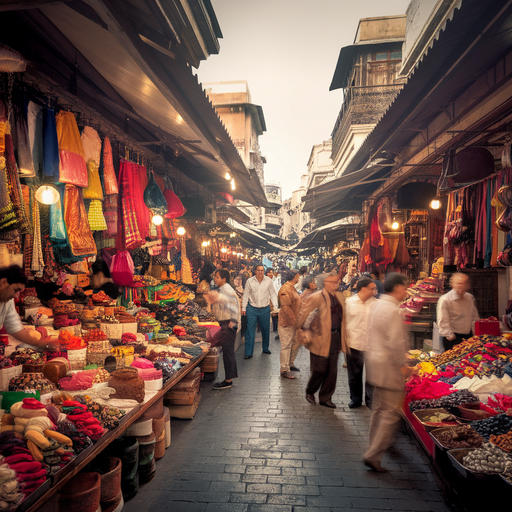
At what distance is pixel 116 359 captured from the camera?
4449 millimetres

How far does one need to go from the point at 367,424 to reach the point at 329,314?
157 centimetres

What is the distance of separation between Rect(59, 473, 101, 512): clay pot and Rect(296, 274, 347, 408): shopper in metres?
3.56

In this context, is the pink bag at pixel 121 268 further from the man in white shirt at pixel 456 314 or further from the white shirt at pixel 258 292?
the man in white shirt at pixel 456 314

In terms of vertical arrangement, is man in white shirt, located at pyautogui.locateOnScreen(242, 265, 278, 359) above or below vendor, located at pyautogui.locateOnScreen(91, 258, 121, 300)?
below

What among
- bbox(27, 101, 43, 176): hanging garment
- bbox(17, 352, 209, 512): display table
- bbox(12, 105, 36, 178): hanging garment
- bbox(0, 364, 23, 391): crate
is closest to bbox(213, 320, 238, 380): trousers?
bbox(17, 352, 209, 512): display table

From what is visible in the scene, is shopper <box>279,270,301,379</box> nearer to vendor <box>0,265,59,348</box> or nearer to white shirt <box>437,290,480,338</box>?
white shirt <box>437,290,480,338</box>

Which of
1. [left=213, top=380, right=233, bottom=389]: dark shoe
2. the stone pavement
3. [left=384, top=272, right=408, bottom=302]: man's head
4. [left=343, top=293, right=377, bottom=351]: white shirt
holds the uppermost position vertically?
[left=384, top=272, right=408, bottom=302]: man's head

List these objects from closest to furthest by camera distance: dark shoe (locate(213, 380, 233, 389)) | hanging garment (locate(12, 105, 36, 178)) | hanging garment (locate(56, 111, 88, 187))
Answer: hanging garment (locate(12, 105, 36, 178)), hanging garment (locate(56, 111, 88, 187)), dark shoe (locate(213, 380, 233, 389))

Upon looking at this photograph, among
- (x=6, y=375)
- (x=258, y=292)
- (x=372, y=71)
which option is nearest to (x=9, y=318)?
(x=6, y=375)

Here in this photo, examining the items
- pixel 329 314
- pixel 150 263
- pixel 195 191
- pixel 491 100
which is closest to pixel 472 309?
pixel 329 314

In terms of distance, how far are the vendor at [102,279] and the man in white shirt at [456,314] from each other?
5.42m

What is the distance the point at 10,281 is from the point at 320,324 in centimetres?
401

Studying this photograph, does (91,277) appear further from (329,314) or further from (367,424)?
(367,424)

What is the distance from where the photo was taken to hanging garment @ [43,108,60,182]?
11.5 feet
